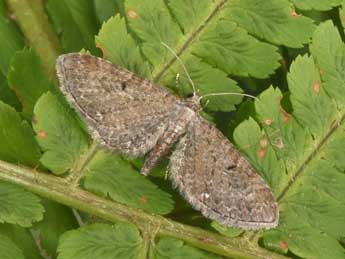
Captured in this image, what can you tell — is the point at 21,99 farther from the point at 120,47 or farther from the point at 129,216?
the point at 129,216

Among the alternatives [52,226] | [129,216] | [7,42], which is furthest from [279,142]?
[7,42]

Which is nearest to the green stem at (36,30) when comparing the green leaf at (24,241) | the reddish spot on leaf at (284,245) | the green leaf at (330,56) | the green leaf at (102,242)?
the green leaf at (24,241)

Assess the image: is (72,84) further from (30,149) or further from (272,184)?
(272,184)

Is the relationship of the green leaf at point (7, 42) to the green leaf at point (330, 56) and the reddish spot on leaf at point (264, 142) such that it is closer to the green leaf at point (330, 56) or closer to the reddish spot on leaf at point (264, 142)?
the reddish spot on leaf at point (264, 142)

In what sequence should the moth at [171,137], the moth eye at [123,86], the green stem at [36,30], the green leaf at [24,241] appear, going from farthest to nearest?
the green stem at [36,30], the moth eye at [123,86], the green leaf at [24,241], the moth at [171,137]

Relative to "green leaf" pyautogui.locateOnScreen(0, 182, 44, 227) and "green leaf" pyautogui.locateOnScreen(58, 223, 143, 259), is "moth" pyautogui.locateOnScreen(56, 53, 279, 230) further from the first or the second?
"green leaf" pyautogui.locateOnScreen(0, 182, 44, 227)
